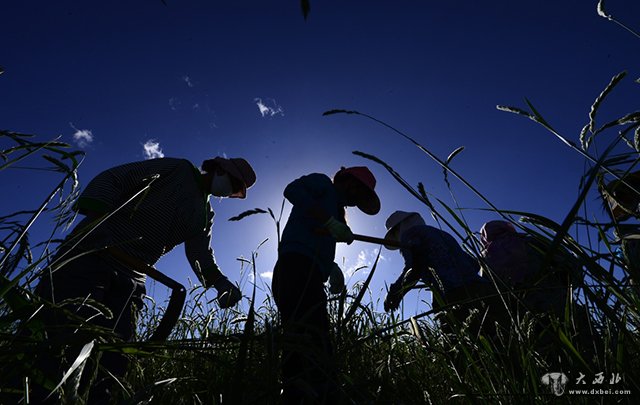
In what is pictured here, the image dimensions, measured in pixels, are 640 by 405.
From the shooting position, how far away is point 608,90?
78 centimetres

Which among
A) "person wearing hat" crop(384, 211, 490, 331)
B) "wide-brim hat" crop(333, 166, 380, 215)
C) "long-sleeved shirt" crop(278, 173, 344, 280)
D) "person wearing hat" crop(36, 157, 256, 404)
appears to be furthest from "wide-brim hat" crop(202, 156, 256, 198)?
"person wearing hat" crop(384, 211, 490, 331)

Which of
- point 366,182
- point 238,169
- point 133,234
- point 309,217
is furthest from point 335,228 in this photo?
point 133,234

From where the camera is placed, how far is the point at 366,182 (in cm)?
430

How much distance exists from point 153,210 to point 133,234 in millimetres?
257

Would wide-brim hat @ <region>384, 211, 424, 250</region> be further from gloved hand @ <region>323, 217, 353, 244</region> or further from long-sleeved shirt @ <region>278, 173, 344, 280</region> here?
gloved hand @ <region>323, 217, 353, 244</region>

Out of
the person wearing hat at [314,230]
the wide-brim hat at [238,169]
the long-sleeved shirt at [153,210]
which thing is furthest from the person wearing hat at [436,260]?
the long-sleeved shirt at [153,210]

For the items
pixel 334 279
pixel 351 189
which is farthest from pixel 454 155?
pixel 334 279

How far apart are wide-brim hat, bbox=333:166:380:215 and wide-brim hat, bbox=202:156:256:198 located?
962 millimetres

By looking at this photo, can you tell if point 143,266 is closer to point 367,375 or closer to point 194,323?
point 194,323

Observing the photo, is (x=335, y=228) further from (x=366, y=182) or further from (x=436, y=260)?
(x=436, y=260)

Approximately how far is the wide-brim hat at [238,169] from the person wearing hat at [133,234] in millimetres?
12

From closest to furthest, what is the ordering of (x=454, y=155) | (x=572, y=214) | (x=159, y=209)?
(x=572, y=214)
(x=454, y=155)
(x=159, y=209)

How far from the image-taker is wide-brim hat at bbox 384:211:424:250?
5560mm

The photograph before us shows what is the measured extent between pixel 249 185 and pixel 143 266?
239 centimetres
